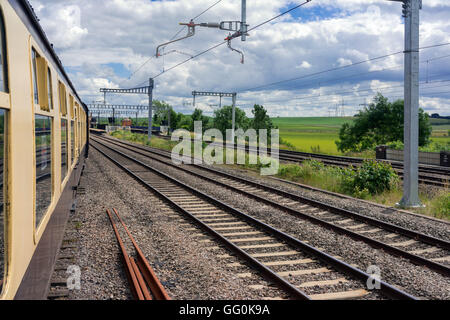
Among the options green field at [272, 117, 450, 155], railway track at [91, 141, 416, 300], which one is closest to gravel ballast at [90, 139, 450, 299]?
railway track at [91, 141, 416, 300]

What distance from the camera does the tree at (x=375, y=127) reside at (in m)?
39.2

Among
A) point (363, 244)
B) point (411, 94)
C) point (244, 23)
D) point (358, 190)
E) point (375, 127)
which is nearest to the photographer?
point (363, 244)

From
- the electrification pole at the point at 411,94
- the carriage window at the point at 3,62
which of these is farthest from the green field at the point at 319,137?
the carriage window at the point at 3,62

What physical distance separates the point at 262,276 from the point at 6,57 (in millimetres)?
4474

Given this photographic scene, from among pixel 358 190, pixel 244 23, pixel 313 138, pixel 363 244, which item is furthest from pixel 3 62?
pixel 313 138

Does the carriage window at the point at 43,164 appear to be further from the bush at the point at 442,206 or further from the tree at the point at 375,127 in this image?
A: the tree at the point at 375,127

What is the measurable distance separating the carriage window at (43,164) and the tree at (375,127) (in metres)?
38.2

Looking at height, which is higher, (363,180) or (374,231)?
(363,180)

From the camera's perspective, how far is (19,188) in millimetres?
2965

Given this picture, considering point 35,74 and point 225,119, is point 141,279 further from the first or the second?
point 225,119

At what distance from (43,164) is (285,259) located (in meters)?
4.15

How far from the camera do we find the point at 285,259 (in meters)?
6.75
